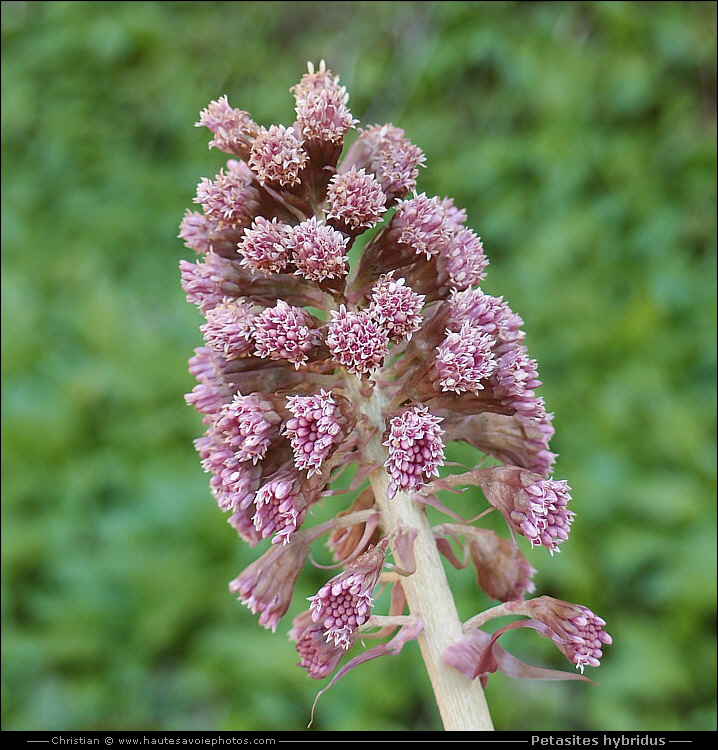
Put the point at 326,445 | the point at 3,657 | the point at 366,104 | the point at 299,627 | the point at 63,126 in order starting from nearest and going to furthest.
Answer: the point at 326,445
the point at 299,627
the point at 3,657
the point at 366,104
the point at 63,126

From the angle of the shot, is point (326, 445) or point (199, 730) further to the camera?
point (199, 730)

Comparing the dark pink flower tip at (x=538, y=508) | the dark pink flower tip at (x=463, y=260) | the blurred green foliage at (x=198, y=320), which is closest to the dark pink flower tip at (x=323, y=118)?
the dark pink flower tip at (x=463, y=260)

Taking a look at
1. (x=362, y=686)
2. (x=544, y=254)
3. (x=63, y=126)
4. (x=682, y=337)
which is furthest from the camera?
(x=63, y=126)

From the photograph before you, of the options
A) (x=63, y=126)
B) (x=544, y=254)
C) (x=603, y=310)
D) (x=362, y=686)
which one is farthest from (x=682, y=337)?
(x=63, y=126)

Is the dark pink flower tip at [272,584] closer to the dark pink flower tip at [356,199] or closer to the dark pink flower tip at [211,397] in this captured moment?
the dark pink flower tip at [211,397]

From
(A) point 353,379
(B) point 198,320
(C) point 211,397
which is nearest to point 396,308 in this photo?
(A) point 353,379

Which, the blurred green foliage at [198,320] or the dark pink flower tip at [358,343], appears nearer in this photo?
the dark pink flower tip at [358,343]

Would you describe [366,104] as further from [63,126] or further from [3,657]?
[3,657]
